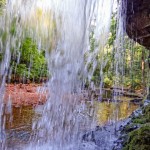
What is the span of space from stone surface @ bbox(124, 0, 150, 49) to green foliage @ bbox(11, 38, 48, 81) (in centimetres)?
1581

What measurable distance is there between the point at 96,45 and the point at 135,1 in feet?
71.4

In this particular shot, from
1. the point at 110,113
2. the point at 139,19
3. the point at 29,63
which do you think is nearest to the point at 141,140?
the point at 139,19

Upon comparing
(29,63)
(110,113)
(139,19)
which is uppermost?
(29,63)

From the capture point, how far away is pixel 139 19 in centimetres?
378

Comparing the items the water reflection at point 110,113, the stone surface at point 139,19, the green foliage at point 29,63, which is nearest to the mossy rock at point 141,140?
the stone surface at point 139,19

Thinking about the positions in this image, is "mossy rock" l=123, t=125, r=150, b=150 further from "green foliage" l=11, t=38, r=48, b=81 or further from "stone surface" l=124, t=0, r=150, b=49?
"green foliage" l=11, t=38, r=48, b=81

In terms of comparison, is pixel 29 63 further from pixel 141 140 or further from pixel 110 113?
pixel 141 140

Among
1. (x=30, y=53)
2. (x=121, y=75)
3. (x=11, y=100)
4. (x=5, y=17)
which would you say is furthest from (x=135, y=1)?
(x=121, y=75)

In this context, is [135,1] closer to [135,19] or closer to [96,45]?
[135,19]

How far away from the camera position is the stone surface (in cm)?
366

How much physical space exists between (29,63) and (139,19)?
709 inches

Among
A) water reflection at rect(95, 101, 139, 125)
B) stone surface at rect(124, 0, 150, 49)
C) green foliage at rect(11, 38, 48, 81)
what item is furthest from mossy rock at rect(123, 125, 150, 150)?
green foliage at rect(11, 38, 48, 81)

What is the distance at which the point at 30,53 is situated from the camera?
67.7ft

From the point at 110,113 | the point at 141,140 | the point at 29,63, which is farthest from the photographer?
the point at 29,63
